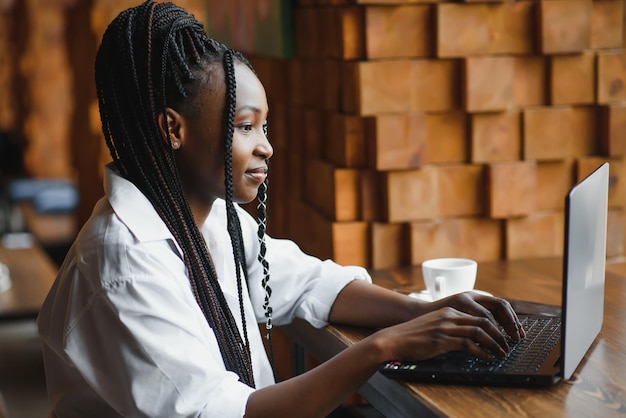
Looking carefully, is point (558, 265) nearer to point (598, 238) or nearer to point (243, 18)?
point (598, 238)

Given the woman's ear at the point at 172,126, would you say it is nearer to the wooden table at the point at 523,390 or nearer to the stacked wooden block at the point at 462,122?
the wooden table at the point at 523,390

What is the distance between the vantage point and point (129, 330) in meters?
1.23

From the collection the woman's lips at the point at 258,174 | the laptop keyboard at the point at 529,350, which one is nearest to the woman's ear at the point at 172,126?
the woman's lips at the point at 258,174

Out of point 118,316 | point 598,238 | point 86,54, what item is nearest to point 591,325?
point 598,238

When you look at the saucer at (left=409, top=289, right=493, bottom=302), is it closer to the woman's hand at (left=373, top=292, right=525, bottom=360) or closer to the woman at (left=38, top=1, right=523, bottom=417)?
the woman at (left=38, top=1, right=523, bottom=417)

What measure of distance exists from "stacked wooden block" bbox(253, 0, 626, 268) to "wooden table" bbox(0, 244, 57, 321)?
1.55m

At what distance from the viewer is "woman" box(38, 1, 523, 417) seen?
1.24 m

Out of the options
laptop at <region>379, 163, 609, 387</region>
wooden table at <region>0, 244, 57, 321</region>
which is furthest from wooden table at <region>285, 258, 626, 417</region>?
wooden table at <region>0, 244, 57, 321</region>

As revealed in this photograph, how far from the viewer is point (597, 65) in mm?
2035

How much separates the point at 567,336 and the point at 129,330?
58 cm

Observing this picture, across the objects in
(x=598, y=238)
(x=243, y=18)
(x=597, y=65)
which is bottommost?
(x=598, y=238)

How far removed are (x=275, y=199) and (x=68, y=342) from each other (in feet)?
4.24

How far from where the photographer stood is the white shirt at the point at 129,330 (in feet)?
4.00

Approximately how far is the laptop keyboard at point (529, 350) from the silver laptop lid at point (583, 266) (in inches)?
2.0
